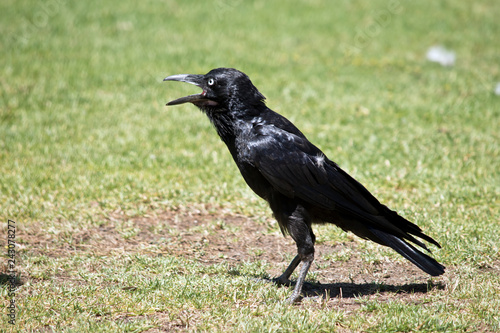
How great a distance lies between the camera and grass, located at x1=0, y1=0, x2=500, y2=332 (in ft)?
13.9

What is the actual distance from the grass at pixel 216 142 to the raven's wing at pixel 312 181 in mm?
639

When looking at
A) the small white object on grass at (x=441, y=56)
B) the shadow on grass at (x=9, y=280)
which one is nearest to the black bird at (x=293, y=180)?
the shadow on grass at (x=9, y=280)

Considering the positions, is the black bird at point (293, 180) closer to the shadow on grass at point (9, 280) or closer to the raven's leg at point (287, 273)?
the raven's leg at point (287, 273)

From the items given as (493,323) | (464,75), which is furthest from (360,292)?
(464,75)

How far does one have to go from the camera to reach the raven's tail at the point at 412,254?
4.32 meters

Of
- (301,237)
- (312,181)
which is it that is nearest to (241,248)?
(301,237)

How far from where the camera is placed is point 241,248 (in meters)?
5.54

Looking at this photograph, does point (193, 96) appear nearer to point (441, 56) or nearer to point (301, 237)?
point (301, 237)

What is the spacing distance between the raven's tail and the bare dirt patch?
280 millimetres

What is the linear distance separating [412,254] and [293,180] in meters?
1.10

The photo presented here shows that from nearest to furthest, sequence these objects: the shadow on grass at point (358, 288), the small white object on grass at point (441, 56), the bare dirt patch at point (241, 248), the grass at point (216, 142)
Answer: the grass at point (216, 142)
the shadow on grass at point (358, 288)
the bare dirt patch at point (241, 248)
the small white object on grass at point (441, 56)

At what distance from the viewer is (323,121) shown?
8844 millimetres

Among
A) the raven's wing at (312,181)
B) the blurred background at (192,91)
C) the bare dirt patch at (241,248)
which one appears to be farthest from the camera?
the blurred background at (192,91)

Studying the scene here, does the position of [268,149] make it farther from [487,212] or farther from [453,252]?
[487,212]
